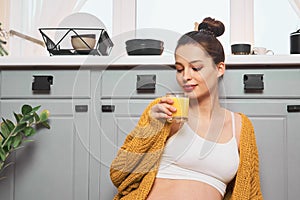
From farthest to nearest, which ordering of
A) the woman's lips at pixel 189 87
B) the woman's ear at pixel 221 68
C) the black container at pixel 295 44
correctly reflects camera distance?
1. the black container at pixel 295 44
2. the woman's ear at pixel 221 68
3. the woman's lips at pixel 189 87

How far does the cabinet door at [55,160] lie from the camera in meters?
2.17

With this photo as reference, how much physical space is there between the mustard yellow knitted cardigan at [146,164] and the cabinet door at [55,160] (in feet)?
1.32

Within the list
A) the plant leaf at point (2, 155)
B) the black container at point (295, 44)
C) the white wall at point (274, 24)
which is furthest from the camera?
the white wall at point (274, 24)

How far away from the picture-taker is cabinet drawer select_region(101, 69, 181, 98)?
7.08 feet

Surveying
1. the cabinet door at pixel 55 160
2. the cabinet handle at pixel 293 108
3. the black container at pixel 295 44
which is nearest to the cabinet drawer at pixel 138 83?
the cabinet door at pixel 55 160

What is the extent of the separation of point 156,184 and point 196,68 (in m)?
0.45

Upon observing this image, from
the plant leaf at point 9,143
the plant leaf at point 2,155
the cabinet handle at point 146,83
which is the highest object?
the cabinet handle at point 146,83

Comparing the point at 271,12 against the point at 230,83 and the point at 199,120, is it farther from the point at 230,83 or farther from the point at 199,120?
the point at 199,120

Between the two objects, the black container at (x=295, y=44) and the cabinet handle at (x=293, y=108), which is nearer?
the cabinet handle at (x=293, y=108)

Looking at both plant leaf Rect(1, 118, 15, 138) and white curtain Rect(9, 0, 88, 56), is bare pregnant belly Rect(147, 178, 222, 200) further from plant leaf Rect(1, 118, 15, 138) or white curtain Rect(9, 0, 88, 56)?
white curtain Rect(9, 0, 88, 56)

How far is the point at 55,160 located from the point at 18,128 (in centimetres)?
22

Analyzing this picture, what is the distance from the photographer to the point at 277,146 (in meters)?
2.07

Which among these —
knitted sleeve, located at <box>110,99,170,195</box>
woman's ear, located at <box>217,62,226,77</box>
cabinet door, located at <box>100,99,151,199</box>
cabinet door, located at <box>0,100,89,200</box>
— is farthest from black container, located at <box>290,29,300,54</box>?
cabinet door, located at <box>0,100,89,200</box>

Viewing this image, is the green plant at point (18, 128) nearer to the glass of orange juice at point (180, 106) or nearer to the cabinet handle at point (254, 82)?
the glass of orange juice at point (180, 106)
